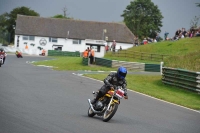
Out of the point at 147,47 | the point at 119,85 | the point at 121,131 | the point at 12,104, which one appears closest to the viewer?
the point at 121,131

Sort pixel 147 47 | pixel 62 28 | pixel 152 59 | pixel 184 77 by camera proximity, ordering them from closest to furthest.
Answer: pixel 184 77 < pixel 152 59 < pixel 147 47 < pixel 62 28

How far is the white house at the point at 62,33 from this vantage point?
105 m

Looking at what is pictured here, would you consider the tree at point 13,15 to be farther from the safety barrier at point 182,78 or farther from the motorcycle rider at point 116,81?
the motorcycle rider at point 116,81

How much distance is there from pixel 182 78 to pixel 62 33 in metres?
79.9

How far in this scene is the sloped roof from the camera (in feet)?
346

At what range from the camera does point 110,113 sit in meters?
12.5

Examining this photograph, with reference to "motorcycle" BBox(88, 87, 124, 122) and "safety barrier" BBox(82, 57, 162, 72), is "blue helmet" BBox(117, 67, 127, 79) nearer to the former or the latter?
"motorcycle" BBox(88, 87, 124, 122)

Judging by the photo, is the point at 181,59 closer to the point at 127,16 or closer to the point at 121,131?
the point at 121,131

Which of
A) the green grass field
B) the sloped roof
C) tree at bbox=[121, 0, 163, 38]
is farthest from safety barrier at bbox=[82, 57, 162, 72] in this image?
tree at bbox=[121, 0, 163, 38]

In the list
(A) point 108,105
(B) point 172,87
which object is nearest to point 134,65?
(B) point 172,87

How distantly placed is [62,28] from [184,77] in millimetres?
80825

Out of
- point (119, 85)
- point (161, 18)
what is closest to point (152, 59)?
point (119, 85)

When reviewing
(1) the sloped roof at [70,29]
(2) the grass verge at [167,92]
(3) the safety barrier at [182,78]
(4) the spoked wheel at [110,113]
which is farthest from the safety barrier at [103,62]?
(1) the sloped roof at [70,29]

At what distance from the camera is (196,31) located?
5425 centimetres
